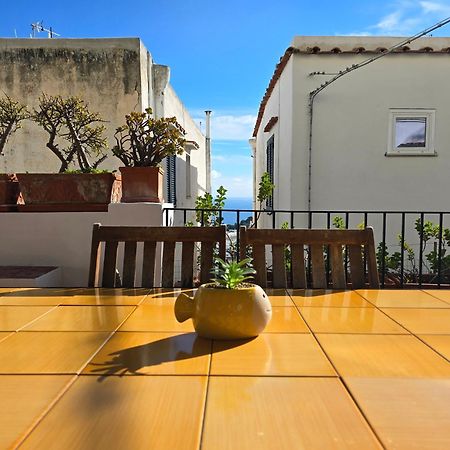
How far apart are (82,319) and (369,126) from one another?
470cm

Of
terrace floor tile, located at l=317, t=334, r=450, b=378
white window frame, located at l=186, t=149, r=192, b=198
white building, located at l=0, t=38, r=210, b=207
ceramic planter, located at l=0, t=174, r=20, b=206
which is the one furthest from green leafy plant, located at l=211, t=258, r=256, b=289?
white window frame, located at l=186, t=149, r=192, b=198

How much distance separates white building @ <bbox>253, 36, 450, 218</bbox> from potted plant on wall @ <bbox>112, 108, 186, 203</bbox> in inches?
99.3

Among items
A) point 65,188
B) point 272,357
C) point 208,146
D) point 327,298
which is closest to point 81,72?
point 65,188

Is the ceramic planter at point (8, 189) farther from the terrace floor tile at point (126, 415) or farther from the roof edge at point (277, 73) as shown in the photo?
the roof edge at point (277, 73)

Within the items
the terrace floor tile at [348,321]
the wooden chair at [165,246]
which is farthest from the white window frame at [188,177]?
the terrace floor tile at [348,321]

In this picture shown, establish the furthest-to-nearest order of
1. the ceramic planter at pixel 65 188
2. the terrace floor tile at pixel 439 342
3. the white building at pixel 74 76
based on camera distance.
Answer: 1. the white building at pixel 74 76
2. the ceramic planter at pixel 65 188
3. the terrace floor tile at pixel 439 342

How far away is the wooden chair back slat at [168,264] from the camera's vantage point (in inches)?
65.0

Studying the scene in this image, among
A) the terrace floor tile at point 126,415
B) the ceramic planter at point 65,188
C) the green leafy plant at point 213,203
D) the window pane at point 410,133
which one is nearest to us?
the terrace floor tile at point 126,415

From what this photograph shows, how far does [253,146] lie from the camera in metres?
12.3

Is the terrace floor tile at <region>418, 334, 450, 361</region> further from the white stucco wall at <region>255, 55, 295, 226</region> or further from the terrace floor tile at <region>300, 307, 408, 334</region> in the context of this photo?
the white stucco wall at <region>255, 55, 295, 226</region>

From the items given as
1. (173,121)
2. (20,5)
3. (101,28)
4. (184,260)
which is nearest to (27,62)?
(20,5)

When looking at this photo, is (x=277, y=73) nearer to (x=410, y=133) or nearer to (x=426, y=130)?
(x=410, y=133)

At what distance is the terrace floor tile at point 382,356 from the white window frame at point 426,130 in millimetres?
4532

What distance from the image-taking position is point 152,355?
85 cm
